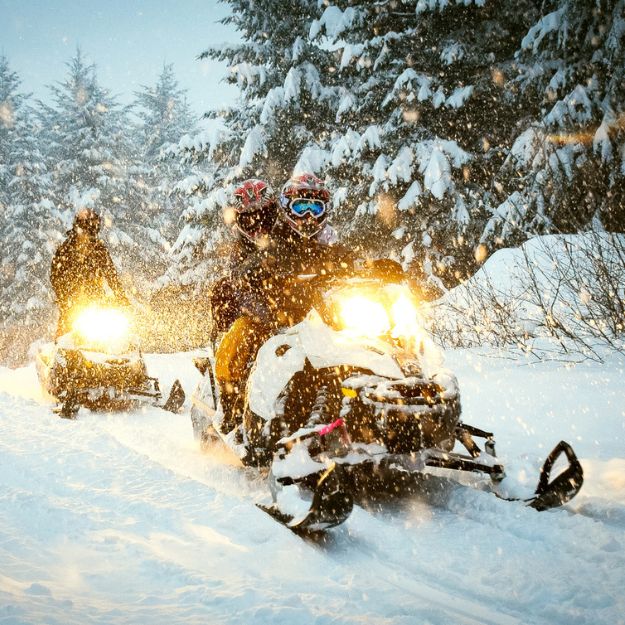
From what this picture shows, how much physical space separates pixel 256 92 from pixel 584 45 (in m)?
→ 8.13

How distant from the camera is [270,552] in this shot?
2.20 meters

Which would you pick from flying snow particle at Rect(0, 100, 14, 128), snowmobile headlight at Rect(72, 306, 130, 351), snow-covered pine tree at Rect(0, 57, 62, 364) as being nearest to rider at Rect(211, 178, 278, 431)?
snowmobile headlight at Rect(72, 306, 130, 351)

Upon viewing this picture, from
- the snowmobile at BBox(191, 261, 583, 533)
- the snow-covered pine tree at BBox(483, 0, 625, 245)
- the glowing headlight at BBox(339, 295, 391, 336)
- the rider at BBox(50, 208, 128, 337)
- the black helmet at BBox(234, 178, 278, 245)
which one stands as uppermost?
the snow-covered pine tree at BBox(483, 0, 625, 245)

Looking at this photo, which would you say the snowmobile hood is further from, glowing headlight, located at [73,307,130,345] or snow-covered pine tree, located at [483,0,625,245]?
snow-covered pine tree, located at [483,0,625,245]

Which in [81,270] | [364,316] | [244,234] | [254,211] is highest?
[254,211]

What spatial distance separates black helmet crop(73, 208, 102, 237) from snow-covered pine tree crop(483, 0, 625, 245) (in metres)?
6.16

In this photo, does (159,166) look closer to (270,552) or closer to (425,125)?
(425,125)

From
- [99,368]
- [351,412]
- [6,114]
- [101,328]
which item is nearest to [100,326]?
[101,328]

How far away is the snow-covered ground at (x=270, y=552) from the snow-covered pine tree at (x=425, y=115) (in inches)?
332

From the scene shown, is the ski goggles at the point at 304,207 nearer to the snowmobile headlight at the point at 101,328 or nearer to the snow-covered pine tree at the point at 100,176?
the snowmobile headlight at the point at 101,328

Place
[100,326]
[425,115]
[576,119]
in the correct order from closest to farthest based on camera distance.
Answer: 1. [100,326]
2. [576,119]
3. [425,115]

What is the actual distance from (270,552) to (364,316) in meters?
1.56

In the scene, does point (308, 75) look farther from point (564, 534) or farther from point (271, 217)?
point (564, 534)

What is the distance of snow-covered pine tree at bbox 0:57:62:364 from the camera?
79.6 ft
